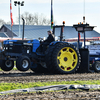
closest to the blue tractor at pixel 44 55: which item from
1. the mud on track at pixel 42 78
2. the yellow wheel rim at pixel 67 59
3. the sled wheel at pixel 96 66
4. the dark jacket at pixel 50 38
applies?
the yellow wheel rim at pixel 67 59

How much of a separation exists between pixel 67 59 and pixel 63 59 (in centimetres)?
19

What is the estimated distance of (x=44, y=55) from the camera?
1247 centimetres

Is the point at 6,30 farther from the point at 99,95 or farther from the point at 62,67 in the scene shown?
the point at 99,95

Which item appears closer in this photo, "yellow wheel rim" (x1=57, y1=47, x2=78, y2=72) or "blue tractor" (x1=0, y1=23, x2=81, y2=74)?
"blue tractor" (x1=0, y1=23, x2=81, y2=74)

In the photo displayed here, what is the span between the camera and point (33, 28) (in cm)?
6375

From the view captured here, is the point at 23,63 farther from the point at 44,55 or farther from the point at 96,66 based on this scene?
the point at 96,66

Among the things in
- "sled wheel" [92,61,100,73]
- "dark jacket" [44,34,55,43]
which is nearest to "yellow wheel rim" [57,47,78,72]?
"dark jacket" [44,34,55,43]

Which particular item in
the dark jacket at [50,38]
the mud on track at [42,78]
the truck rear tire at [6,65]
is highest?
the dark jacket at [50,38]

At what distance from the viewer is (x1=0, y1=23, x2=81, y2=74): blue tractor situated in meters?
11.9

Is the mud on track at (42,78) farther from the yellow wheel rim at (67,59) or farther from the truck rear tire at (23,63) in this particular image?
the yellow wheel rim at (67,59)

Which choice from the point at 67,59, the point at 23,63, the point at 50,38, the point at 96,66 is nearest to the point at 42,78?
the point at 23,63

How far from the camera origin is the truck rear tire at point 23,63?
1155cm

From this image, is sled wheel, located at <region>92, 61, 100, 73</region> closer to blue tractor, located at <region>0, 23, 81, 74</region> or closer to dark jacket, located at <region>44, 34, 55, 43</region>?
blue tractor, located at <region>0, 23, 81, 74</region>

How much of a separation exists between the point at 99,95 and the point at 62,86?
4.34ft
